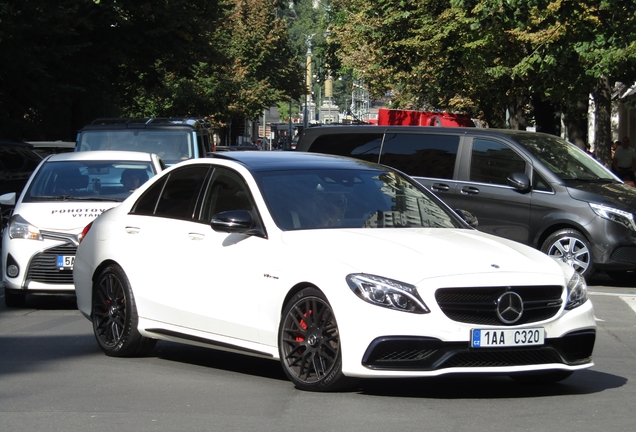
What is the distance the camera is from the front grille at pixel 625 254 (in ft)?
47.0

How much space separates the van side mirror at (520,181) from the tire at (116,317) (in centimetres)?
707

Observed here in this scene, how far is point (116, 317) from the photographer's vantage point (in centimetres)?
878

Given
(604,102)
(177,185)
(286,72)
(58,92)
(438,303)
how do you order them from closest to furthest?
(438,303), (177,185), (604,102), (58,92), (286,72)

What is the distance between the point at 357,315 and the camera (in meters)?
6.63

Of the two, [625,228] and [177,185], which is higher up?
[177,185]

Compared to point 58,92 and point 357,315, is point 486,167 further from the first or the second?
point 58,92

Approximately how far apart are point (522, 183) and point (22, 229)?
6359 mm

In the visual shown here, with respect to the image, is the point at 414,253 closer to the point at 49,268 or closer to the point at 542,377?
the point at 542,377

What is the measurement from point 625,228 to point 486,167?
6.74ft

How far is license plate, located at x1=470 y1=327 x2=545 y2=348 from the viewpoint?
262 inches

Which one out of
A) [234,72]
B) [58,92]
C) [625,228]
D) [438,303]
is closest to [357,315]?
[438,303]

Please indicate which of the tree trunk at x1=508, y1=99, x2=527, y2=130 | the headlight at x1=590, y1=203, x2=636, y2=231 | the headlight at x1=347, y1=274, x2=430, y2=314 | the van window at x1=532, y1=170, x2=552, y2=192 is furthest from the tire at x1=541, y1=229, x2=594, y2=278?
the tree trunk at x1=508, y1=99, x2=527, y2=130

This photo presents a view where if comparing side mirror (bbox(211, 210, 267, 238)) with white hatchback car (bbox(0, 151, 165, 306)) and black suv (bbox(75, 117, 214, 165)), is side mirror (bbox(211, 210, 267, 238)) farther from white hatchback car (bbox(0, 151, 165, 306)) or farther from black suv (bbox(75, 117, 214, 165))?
black suv (bbox(75, 117, 214, 165))

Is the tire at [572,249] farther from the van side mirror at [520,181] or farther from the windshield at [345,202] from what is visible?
the windshield at [345,202]
